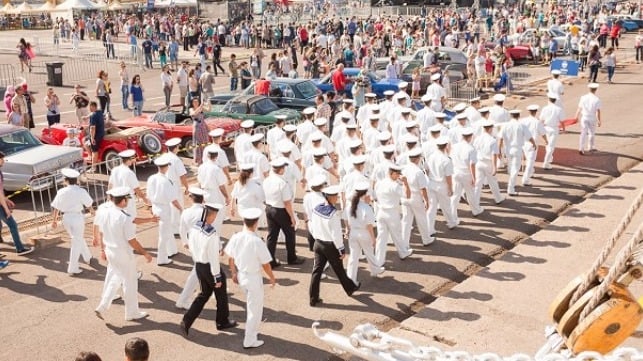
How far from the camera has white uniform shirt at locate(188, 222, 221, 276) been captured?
346 inches

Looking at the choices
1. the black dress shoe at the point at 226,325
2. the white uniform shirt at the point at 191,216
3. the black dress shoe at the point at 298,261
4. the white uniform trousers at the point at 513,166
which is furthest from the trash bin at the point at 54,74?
the black dress shoe at the point at 226,325

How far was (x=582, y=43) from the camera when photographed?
105 feet

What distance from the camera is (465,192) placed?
1370 cm

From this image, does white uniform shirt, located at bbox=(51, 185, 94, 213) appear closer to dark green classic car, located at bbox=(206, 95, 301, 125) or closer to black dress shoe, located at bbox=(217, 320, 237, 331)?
black dress shoe, located at bbox=(217, 320, 237, 331)

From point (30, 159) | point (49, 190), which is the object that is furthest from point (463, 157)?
point (30, 159)

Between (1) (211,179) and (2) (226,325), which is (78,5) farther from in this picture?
(2) (226,325)

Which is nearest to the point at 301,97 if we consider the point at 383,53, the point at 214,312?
the point at 214,312

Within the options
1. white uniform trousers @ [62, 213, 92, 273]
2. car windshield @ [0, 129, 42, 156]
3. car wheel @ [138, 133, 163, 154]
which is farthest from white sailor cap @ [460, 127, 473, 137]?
car windshield @ [0, 129, 42, 156]

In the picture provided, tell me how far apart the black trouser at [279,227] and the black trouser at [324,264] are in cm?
132

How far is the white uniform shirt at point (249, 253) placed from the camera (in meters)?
8.69

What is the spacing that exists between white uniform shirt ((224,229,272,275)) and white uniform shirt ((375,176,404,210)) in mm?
2825

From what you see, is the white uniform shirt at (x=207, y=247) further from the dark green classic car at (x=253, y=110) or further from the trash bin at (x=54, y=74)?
the trash bin at (x=54, y=74)

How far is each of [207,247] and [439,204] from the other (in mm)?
5390

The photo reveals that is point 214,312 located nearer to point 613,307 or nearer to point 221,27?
point 613,307
